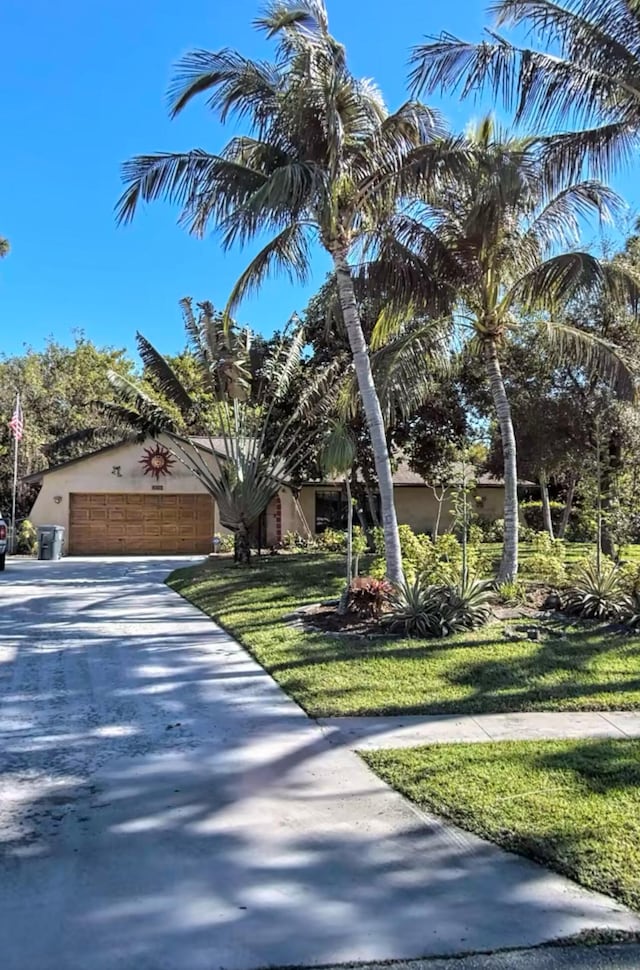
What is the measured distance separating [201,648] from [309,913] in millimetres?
6079

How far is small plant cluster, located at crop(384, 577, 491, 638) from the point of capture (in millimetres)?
9047

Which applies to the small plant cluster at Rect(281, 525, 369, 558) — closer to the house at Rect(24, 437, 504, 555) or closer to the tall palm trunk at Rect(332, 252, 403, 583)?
the house at Rect(24, 437, 504, 555)

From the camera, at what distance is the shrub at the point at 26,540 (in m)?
26.0

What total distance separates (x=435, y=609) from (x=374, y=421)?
2889 millimetres

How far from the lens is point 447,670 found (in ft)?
24.8

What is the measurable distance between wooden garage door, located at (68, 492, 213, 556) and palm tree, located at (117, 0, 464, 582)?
55.0 feet

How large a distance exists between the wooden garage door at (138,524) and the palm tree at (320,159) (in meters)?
16.8

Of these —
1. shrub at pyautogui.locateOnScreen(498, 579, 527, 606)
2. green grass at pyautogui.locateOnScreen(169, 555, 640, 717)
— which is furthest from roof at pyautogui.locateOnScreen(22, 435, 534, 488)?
green grass at pyautogui.locateOnScreen(169, 555, 640, 717)

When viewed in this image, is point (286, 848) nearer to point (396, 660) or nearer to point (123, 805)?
point (123, 805)

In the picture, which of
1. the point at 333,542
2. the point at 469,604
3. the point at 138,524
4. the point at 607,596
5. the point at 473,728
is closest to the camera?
the point at 473,728

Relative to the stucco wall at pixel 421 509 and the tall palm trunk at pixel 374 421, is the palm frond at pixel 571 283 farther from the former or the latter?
the stucco wall at pixel 421 509

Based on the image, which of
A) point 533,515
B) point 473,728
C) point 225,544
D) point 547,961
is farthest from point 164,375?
point 533,515

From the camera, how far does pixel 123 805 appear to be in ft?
14.6

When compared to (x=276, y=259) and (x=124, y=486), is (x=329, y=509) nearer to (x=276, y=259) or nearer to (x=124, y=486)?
(x=124, y=486)
